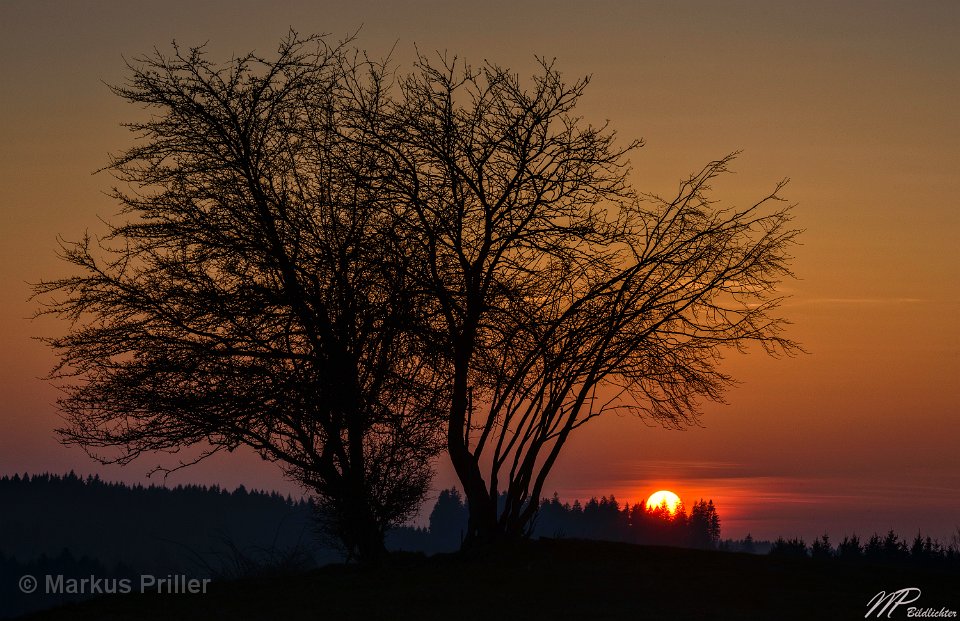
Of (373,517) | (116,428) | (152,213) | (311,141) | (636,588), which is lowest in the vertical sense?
(636,588)

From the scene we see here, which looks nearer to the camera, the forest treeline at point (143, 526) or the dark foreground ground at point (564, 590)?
the dark foreground ground at point (564, 590)

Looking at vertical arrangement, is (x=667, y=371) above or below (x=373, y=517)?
above

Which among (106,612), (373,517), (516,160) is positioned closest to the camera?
(106,612)

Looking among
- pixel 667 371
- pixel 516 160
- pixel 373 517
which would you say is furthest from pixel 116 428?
pixel 667 371

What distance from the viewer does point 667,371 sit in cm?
1631

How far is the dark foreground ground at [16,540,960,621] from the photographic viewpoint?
39.3ft

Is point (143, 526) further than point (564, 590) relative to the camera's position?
Yes

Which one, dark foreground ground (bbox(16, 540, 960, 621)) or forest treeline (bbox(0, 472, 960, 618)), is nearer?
dark foreground ground (bbox(16, 540, 960, 621))

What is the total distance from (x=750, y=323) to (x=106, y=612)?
35.7ft

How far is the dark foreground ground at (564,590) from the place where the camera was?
11977mm

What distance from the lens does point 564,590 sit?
1300 centimetres

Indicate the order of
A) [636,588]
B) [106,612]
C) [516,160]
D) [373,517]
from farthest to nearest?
[373,517]
[516,160]
[106,612]
[636,588]

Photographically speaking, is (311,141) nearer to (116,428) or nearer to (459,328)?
(459,328)

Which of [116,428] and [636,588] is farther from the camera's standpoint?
[116,428]
